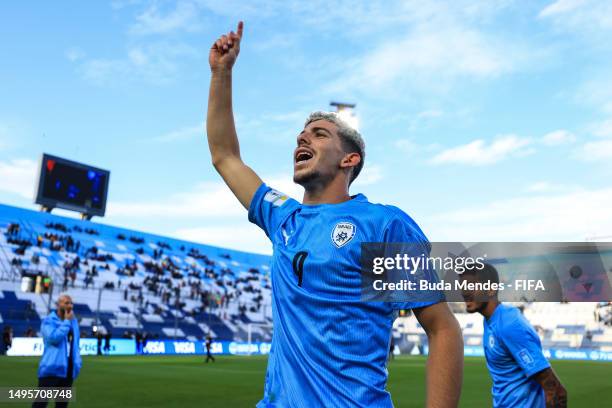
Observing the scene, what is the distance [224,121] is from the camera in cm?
336

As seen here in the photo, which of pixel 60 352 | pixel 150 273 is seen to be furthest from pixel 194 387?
pixel 150 273

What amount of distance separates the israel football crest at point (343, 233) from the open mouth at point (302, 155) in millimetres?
489

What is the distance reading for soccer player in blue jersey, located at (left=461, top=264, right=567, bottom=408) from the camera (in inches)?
Answer: 219

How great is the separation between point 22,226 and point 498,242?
166 ft

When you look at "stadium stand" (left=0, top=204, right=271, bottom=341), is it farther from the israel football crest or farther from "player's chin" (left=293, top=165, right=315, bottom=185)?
the israel football crest

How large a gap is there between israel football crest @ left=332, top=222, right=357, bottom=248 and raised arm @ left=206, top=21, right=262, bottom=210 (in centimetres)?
77

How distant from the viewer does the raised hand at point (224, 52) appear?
3.38 m

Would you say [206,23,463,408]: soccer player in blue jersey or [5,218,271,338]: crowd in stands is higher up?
[5,218,271,338]: crowd in stands

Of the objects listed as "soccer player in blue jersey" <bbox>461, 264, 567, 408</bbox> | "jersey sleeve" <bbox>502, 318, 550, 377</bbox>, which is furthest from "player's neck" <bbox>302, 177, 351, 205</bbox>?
"jersey sleeve" <bbox>502, 318, 550, 377</bbox>

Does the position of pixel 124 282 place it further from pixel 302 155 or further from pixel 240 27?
pixel 302 155

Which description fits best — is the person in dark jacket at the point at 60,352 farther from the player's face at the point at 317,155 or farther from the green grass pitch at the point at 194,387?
the player's face at the point at 317,155

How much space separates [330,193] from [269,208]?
347mm

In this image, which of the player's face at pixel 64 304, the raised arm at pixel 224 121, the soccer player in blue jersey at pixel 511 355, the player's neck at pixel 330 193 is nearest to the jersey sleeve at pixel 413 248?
the player's neck at pixel 330 193

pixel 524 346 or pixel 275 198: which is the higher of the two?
pixel 275 198
